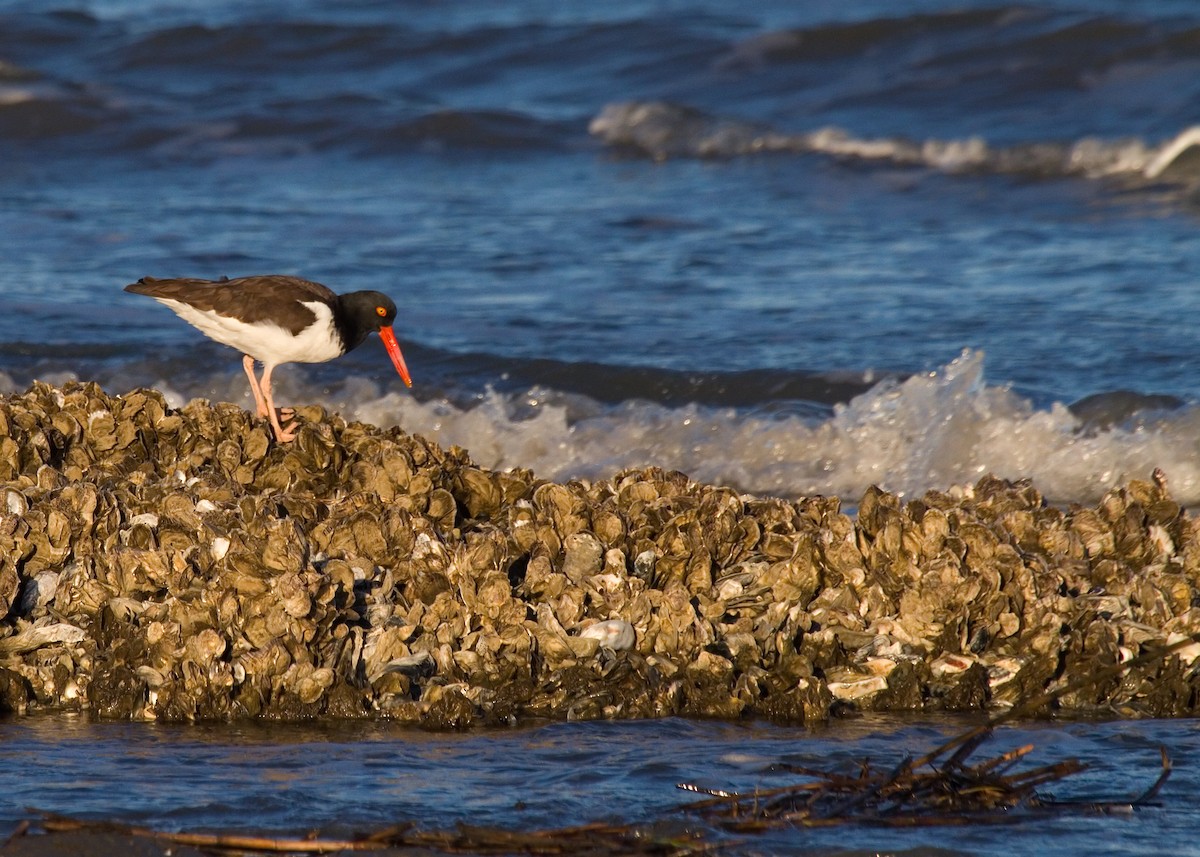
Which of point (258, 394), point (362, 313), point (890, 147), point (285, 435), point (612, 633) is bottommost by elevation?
point (612, 633)

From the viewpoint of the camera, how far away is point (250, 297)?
7.03m

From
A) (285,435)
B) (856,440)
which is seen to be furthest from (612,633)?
(856,440)

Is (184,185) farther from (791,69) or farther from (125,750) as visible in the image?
(125,750)

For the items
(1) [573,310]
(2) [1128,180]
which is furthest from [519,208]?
(2) [1128,180]

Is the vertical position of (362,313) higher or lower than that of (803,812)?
higher

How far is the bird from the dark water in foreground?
271cm

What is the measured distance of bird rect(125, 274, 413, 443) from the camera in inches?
277

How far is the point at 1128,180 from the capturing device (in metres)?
14.0

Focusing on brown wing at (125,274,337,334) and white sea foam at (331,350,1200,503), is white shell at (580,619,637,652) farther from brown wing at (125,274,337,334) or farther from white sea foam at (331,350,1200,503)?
white sea foam at (331,350,1200,503)

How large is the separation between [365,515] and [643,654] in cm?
102

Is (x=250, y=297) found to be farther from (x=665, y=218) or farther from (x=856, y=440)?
(x=665, y=218)

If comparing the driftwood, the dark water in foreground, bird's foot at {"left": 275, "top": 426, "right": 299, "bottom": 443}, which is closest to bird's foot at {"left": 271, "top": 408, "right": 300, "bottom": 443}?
bird's foot at {"left": 275, "top": 426, "right": 299, "bottom": 443}

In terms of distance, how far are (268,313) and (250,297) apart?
0.11 meters

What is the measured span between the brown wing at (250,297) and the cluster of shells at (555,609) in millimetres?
1941
